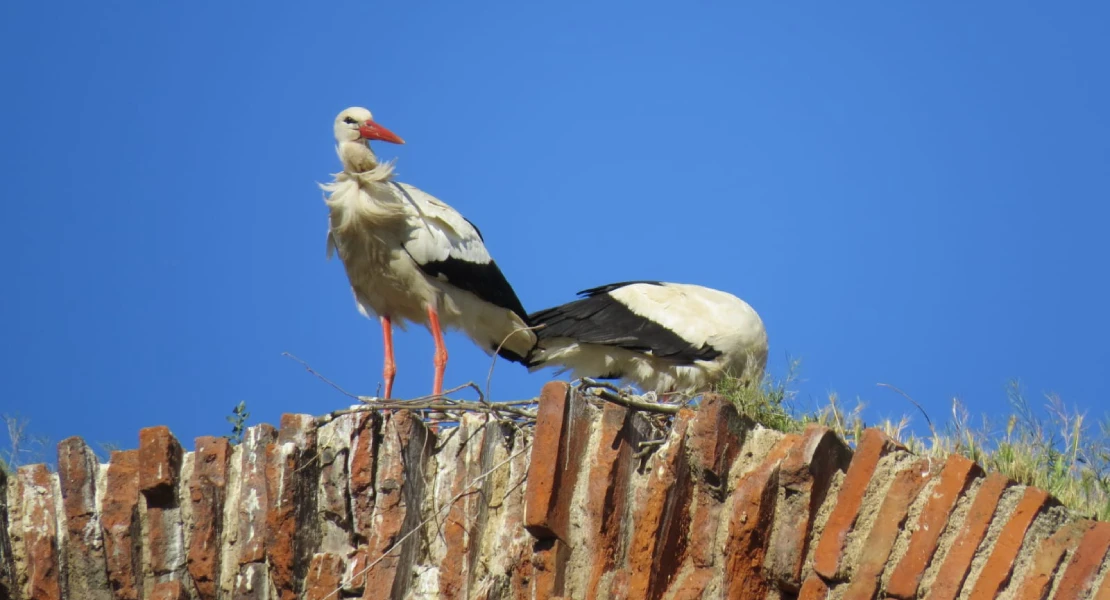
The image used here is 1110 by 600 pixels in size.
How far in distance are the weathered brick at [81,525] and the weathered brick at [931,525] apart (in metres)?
2.85

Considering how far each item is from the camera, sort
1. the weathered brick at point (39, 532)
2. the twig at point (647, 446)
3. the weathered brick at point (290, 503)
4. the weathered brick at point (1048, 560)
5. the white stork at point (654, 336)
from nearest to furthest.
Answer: the weathered brick at point (1048, 560)
the twig at point (647, 446)
the weathered brick at point (290, 503)
the weathered brick at point (39, 532)
the white stork at point (654, 336)

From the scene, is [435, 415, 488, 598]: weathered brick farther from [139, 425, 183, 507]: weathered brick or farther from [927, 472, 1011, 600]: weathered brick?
[927, 472, 1011, 600]: weathered brick

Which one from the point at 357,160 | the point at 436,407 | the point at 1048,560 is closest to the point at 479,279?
the point at 357,160

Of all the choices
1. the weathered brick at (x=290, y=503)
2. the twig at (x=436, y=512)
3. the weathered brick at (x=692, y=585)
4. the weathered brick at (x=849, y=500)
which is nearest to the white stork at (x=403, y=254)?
the weathered brick at (x=290, y=503)

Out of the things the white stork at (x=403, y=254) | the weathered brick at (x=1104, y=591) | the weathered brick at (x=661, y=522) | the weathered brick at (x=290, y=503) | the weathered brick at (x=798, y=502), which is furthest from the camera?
the white stork at (x=403, y=254)

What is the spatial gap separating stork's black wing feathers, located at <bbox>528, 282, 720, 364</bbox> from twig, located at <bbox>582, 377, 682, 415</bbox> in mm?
3619

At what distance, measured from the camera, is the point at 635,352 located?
29.2ft

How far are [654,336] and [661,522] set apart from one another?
4.14 metres

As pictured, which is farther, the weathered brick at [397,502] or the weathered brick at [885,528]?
the weathered brick at [397,502]

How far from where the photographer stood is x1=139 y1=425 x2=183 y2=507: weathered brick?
17.4 ft

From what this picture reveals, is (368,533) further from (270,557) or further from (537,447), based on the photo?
(537,447)

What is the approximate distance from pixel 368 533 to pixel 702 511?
1242mm

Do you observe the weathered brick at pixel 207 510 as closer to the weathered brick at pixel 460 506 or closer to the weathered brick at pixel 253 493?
the weathered brick at pixel 253 493

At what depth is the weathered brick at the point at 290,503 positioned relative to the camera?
16.7 feet
